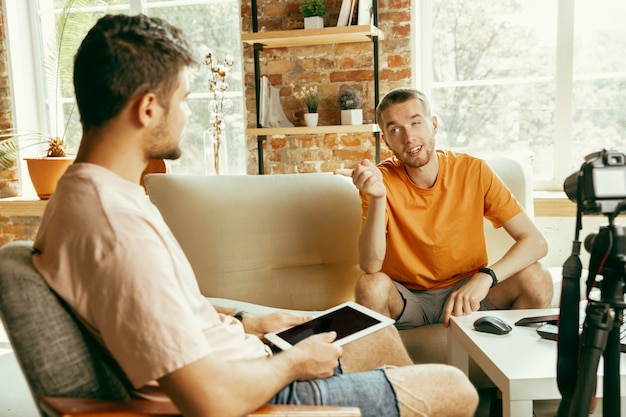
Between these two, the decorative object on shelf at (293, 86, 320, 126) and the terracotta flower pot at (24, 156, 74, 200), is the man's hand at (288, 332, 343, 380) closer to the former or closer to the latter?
the decorative object on shelf at (293, 86, 320, 126)

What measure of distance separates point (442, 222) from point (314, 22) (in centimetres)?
160

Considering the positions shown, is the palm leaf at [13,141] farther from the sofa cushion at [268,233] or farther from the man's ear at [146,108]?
the man's ear at [146,108]

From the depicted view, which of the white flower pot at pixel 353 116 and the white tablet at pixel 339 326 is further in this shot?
the white flower pot at pixel 353 116

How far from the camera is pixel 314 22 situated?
10.2ft

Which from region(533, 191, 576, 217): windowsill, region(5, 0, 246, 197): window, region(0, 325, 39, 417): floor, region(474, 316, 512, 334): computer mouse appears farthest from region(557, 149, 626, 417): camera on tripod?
region(5, 0, 246, 197): window

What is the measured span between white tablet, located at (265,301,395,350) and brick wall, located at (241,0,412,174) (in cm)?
199

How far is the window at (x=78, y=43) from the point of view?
366 centimetres

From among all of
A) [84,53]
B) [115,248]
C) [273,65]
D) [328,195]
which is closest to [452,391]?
[115,248]

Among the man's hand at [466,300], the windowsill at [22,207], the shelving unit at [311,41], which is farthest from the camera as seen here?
the windowsill at [22,207]

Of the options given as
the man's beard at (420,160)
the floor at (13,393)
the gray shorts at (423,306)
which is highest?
the man's beard at (420,160)

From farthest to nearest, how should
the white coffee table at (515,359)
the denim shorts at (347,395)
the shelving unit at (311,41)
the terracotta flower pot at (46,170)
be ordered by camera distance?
the terracotta flower pot at (46,170)
the shelving unit at (311,41)
the white coffee table at (515,359)
the denim shorts at (347,395)

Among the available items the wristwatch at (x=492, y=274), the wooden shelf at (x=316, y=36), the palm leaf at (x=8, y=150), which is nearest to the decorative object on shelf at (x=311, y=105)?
the wooden shelf at (x=316, y=36)

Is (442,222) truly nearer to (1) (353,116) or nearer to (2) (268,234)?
(2) (268,234)

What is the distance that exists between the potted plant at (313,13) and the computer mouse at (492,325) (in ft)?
6.87
